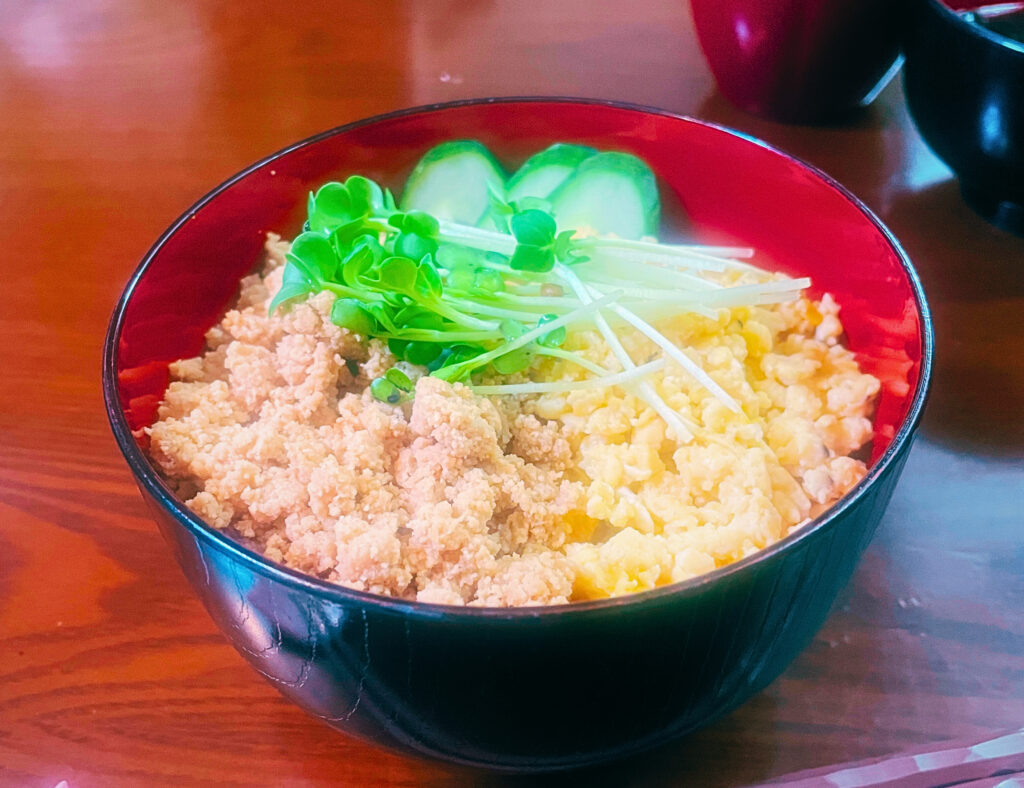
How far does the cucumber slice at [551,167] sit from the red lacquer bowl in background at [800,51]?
0.48m

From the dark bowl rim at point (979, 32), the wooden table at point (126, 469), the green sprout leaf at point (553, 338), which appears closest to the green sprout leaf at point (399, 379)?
the green sprout leaf at point (553, 338)

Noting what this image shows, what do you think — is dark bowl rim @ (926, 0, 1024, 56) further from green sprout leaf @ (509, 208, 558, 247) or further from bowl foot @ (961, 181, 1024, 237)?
green sprout leaf @ (509, 208, 558, 247)

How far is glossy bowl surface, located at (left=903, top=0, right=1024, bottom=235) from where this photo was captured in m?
1.02

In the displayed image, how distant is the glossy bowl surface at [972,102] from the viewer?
102 cm

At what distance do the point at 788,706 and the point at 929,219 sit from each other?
0.78 m

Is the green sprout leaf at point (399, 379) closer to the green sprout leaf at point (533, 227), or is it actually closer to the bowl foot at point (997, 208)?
the green sprout leaf at point (533, 227)

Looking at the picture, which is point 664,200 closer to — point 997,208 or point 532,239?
point 532,239

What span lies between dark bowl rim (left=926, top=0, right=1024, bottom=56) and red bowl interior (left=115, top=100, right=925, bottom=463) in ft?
1.11

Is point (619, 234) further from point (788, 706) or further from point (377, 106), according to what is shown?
point (377, 106)

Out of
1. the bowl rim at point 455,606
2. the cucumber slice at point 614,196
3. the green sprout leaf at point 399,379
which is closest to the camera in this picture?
the bowl rim at point 455,606

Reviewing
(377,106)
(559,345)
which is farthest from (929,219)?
(377,106)

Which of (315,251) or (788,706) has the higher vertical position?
(315,251)

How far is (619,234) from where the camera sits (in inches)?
38.7

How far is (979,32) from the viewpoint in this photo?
102cm
